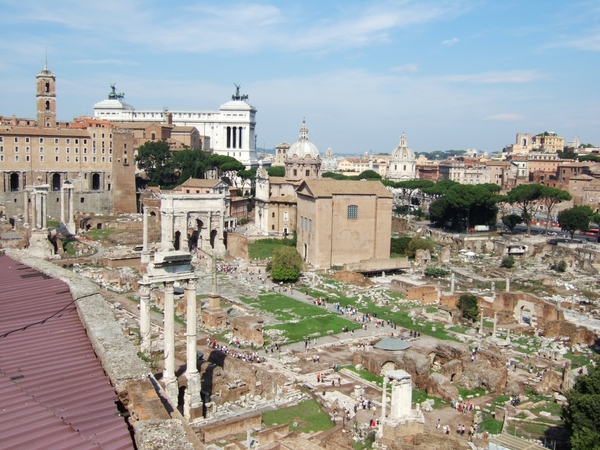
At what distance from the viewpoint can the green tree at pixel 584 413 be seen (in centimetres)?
1470

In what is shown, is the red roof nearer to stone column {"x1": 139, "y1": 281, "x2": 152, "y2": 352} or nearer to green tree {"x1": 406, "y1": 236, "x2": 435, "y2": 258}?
stone column {"x1": 139, "y1": 281, "x2": 152, "y2": 352}

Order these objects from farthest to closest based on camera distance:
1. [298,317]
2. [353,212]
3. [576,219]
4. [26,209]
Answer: [576,219]
[26,209]
[353,212]
[298,317]

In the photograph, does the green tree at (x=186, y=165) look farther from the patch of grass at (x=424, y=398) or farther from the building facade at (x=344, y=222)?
the patch of grass at (x=424, y=398)

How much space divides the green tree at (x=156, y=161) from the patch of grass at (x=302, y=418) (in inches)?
1925

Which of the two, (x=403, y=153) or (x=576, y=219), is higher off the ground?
(x=403, y=153)

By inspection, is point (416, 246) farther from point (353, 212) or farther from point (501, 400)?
point (501, 400)

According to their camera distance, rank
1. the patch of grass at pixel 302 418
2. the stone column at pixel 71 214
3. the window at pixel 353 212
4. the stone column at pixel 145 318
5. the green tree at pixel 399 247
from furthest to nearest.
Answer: the stone column at pixel 71 214 → the green tree at pixel 399 247 → the window at pixel 353 212 → the stone column at pixel 145 318 → the patch of grass at pixel 302 418

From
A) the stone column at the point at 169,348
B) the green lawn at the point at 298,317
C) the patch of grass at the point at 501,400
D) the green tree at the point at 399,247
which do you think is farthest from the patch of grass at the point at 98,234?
the patch of grass at the point at 501,400

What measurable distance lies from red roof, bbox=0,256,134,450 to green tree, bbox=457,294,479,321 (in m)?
20.1

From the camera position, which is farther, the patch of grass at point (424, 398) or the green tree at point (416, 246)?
the green tree at point (416, 246)

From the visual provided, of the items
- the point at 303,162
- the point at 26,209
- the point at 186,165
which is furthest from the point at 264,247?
the point at 186,165

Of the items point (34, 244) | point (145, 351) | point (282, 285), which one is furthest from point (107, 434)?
point (34, 244)

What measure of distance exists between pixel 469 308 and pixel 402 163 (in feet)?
244

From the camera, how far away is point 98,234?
167 feet
